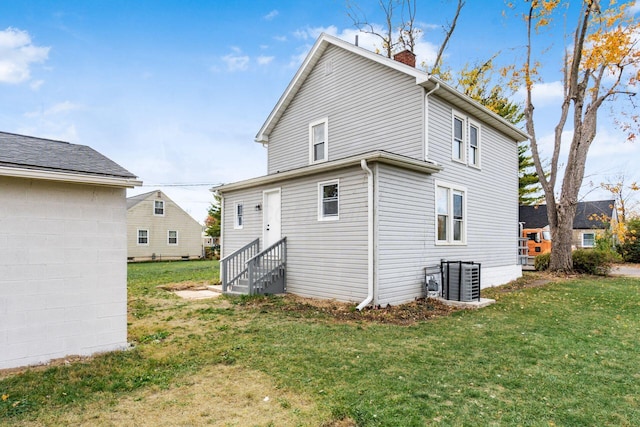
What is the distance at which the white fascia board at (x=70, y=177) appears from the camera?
4.11 meters

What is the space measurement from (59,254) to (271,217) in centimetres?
649

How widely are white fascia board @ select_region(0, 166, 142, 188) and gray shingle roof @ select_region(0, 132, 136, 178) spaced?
0.18 feet

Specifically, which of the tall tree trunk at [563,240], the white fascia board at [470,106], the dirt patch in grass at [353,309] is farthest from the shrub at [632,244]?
the dirt patch in grass at [353,309]

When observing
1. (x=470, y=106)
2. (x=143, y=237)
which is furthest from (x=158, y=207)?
(x=470, y=106)

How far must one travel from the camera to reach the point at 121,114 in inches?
586

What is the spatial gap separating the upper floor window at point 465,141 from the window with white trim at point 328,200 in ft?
12.3

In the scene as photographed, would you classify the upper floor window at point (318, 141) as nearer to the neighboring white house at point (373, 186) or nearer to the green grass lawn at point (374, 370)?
the neighboring white house at point (373, 186)

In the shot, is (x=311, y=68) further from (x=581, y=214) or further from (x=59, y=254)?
(x=581, y=214)

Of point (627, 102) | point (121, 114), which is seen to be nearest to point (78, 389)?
point (121, 114)

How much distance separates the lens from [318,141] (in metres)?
11.9

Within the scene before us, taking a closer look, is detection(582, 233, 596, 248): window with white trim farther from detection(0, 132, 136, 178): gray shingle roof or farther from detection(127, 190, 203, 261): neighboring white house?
detection(0, 132, 136, 178): gray shingle roof

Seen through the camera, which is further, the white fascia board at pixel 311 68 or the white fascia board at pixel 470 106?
the white fascia board at pixel 311 68

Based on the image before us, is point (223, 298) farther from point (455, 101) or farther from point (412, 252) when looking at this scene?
point (455, 101)

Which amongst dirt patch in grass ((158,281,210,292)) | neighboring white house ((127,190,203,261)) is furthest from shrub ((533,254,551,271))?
neighboring white house ((127,190,203,261))
